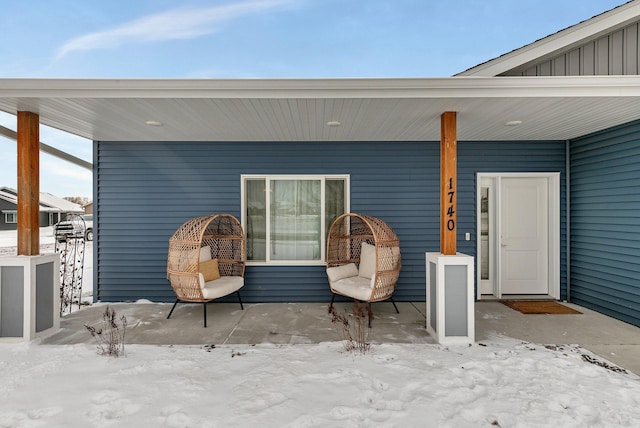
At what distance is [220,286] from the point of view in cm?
427

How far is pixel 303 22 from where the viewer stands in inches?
481

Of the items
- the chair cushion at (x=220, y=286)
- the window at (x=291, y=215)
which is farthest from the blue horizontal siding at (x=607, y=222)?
the chair cushion at (x=220, y=286)

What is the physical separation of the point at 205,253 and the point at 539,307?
4720mm

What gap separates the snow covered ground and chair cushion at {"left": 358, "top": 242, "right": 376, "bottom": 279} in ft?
Answer: 4.34

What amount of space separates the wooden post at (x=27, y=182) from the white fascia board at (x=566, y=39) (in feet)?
18.7

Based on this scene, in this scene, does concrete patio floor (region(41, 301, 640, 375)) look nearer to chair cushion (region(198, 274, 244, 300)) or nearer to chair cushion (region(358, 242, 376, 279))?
chair cushion (region(198, 274, 244, 300))

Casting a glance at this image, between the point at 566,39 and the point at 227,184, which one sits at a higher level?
the point at 566,39

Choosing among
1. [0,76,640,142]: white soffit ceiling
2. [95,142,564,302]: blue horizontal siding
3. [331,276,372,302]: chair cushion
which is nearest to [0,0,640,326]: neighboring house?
[95,142,564,302]: blue horizontal siding

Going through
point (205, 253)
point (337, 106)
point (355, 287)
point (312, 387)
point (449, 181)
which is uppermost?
point (337, 106)

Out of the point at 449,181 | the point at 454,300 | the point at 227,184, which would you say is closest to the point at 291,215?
the point at 227,184

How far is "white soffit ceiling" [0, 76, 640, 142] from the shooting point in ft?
10.1

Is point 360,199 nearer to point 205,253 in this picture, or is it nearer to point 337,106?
point 337,106

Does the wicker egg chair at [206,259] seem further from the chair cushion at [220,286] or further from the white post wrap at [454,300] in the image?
the white post wrap at [454,300]

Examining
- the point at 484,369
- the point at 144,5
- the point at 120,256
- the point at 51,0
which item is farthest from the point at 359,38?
the point at 484,369
